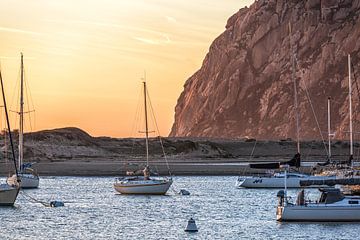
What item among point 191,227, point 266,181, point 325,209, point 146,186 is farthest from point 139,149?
point 191,227

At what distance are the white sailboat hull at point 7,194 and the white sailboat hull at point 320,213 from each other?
718 inches

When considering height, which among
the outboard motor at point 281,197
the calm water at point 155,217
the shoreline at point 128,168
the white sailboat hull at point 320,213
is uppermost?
the outboard motor at point 281,197

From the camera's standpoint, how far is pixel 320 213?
50.5 metres

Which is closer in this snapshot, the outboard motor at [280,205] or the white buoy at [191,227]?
the white buoy at [191,227]

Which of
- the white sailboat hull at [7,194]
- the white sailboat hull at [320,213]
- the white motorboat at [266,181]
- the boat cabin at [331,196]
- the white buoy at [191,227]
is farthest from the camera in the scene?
the white motorboat at [266,181]

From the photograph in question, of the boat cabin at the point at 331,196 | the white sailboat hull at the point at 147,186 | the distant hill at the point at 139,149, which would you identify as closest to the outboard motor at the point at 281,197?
the boat cabin at the point at 331,196

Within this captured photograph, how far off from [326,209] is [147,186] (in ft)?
77.5

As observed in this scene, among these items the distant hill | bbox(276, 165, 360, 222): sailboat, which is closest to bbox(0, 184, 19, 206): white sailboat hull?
bbox(276, 165, 360, 222): sailboat

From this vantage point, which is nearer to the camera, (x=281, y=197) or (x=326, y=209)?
(x=326, y=209)

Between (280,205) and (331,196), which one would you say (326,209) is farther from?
(280,205)

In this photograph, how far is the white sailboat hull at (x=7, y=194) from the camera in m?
60.8

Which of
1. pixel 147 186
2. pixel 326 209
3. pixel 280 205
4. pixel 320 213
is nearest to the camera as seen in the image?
pixel 326 209

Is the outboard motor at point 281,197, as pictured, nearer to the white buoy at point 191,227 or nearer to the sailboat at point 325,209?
the sailboat at point 325,209

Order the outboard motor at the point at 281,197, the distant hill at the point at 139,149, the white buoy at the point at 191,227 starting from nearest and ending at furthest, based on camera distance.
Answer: the white buoy at the point at 191,227 < the outboard motor at the point at 281,197 < the distant hill at the point at 139,149
